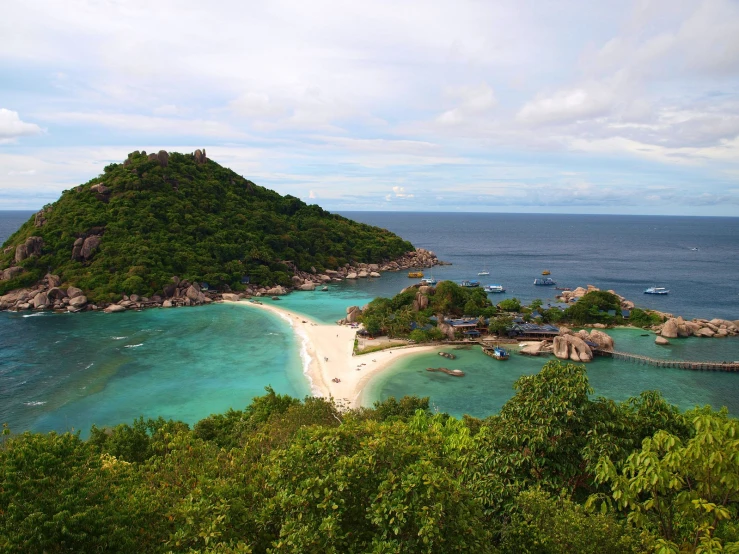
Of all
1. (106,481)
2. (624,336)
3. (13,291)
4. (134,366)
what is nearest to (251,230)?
(13,291)

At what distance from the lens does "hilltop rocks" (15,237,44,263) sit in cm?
6253

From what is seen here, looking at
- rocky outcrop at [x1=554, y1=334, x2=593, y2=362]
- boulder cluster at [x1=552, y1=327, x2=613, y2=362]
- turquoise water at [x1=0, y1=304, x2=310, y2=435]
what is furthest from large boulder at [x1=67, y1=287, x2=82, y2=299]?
rocky outcrop at [x1=554, y1=334, x2=593, y2=362]

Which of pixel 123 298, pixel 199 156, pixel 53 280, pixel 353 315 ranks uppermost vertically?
pixel 199 156

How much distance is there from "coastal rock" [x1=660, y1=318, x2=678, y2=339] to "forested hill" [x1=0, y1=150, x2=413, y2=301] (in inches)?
2118

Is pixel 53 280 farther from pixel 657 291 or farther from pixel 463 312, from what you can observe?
pixel 657 291

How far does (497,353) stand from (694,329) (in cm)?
2486

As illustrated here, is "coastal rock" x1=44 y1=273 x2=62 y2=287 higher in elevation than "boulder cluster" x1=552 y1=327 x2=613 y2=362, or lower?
higher

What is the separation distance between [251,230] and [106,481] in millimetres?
77134

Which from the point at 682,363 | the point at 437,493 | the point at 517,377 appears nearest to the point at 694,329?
the point at 682,363

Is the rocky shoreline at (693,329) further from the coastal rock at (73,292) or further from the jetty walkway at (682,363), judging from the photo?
the coastal rock at (73,292)

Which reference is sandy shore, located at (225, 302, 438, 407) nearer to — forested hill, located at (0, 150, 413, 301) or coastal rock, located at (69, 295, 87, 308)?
forested hill, located at (0, 150, 413, 301)

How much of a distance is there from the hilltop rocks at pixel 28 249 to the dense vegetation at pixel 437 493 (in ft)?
219

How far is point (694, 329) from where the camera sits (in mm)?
48594

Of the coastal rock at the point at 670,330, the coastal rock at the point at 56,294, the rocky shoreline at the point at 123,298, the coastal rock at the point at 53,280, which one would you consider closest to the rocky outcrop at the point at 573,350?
the coastal rock at the point at 670,330
